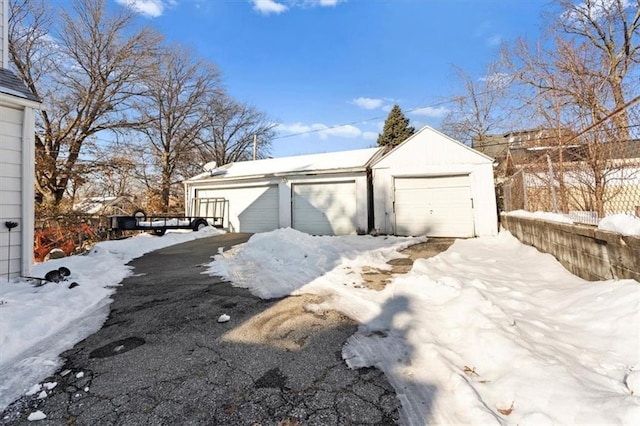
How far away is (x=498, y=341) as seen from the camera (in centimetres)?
236

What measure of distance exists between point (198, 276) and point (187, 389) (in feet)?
12.1

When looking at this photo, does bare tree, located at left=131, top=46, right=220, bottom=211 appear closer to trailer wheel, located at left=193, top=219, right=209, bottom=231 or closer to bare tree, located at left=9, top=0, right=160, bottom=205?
bare tree, located at left=9, top=0, right=160, bottom=205

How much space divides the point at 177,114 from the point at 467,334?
25180 mm

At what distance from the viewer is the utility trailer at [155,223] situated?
10.3 m

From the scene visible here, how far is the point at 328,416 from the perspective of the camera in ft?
5.88

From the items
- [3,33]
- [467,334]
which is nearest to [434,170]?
[467,334]

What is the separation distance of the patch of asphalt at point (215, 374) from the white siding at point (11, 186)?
8.24 feet

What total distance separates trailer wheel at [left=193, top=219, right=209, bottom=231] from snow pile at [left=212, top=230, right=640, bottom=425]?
8.73 m

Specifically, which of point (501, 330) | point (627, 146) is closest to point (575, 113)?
point (627, 146)

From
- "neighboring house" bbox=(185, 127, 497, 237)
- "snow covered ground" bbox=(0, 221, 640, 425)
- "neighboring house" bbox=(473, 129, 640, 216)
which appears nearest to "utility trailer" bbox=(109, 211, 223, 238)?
"neighboring house" bbox=(185, 127, 497, 237)

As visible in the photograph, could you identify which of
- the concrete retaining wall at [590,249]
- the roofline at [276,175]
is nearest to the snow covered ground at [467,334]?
the concrete retaining wall at [590,249]

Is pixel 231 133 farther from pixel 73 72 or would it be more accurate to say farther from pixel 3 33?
pixel 3 33

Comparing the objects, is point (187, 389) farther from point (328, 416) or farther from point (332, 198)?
point (332, 198)

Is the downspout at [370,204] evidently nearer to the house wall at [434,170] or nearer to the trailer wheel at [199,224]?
the house wall at [434,170]
